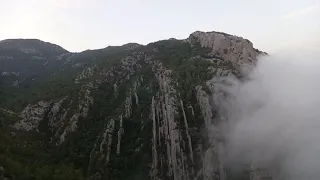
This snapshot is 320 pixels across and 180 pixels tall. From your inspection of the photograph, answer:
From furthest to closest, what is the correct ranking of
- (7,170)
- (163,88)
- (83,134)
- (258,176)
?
(163,88), (83,134), (258,176), (7,170)

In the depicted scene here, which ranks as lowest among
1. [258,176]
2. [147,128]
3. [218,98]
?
[258,176]

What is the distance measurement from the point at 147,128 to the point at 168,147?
1334 cm

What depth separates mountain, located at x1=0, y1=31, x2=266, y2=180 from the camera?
10594cm

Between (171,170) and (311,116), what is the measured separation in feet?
149

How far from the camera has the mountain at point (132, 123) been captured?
106 meters

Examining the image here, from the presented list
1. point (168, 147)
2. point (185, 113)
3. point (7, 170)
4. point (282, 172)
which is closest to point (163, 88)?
point (185, 113)

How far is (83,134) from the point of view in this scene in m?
130

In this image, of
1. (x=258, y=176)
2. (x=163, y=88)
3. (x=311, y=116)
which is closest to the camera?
(x=258, y=176)

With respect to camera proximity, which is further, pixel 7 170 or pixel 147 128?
pixel 147 128

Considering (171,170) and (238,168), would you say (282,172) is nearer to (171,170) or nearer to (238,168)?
(238,168)

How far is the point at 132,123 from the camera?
428ft

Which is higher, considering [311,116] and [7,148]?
[311,116]

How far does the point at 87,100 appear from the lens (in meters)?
145

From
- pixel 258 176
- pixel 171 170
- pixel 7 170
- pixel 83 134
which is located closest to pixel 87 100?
pixel 83 134
